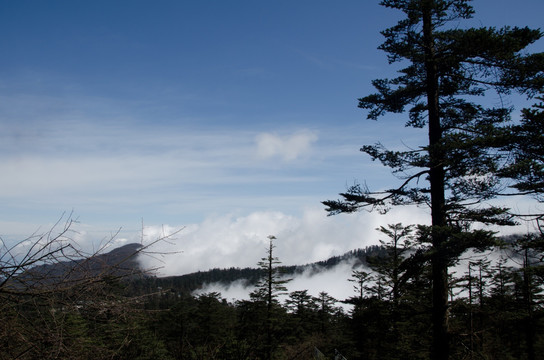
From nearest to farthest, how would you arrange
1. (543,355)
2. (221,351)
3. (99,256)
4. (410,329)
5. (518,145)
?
(99,256), (221,351), (518,145), (410,329), (543,355)

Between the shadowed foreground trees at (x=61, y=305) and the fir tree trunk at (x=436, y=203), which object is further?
the fir tree trunk at (x=436, y=203)

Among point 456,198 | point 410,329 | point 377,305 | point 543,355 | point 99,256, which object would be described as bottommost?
point 543,355

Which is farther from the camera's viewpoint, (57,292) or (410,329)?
(410,329)

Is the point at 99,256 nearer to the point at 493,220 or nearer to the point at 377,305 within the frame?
the point at 493,220

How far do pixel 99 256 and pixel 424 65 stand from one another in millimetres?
8987

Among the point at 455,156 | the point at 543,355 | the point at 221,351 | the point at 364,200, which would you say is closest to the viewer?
the point at 221,351

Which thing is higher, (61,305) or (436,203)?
(436,203)

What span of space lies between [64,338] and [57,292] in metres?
0.40

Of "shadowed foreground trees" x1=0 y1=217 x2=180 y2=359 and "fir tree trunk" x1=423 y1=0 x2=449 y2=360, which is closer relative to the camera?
"shadowed foreground trees" x1=0 y1=217 x2=180 y2=359

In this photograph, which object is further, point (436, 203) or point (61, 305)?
point (436, 203)

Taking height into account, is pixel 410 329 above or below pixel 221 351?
below

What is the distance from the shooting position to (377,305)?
21875 millimetres

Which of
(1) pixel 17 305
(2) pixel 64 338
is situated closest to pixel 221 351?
(2) pixel 64 338

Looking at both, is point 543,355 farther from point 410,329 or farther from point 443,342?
point 443,342
